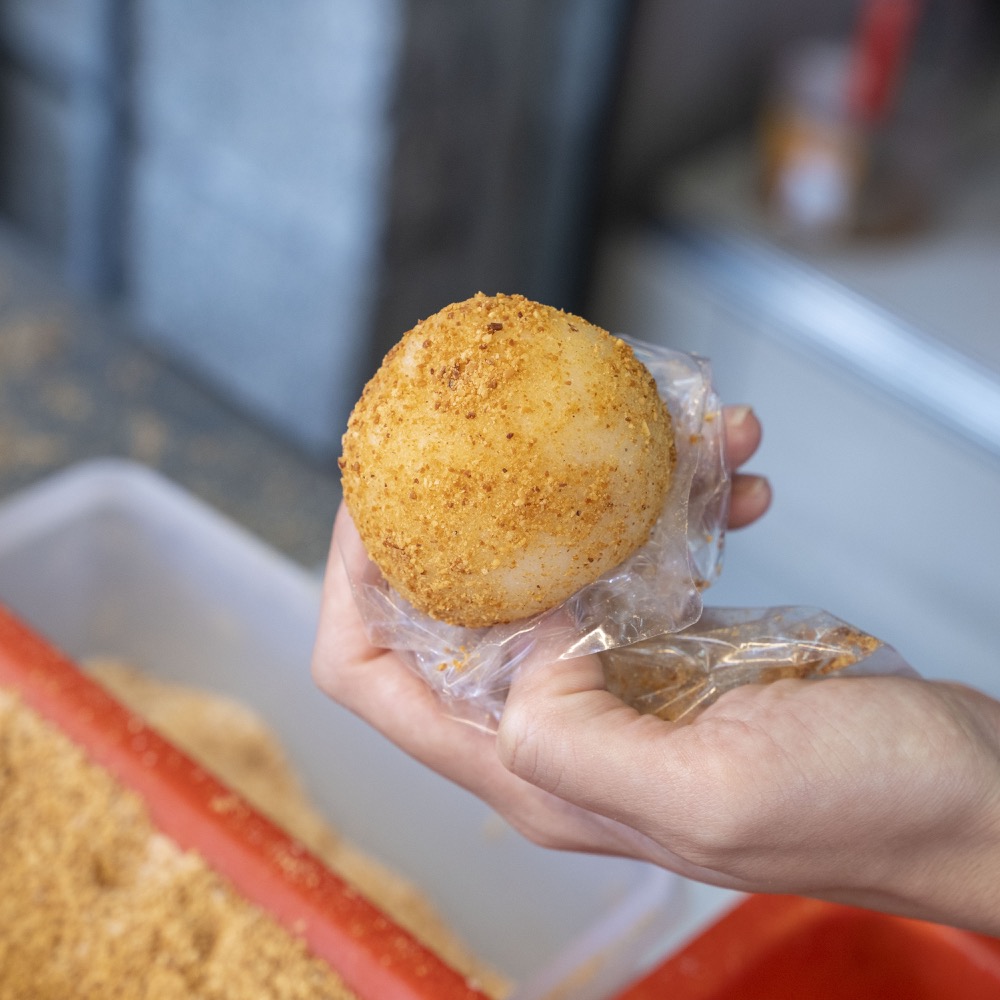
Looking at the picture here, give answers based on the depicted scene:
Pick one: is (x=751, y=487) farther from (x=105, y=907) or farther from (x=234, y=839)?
(x=105, y=907)

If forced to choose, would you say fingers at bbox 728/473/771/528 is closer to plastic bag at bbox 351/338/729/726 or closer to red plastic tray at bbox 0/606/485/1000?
plastic bag at bbox 351/338/729/726

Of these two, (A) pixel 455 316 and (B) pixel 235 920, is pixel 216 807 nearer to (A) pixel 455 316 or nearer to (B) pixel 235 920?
(B) pixel 235 920

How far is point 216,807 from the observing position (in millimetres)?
923

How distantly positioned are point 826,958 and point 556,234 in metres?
1.49

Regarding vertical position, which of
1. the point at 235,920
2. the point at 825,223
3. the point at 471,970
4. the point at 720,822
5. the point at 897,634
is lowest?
the point at 897,634

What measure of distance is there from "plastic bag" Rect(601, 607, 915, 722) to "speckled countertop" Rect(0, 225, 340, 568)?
1.20 metres

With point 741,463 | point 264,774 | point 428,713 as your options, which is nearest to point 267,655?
point 264,774

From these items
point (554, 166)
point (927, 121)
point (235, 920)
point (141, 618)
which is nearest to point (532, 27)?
point (554, 166)

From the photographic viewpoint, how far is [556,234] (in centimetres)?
218

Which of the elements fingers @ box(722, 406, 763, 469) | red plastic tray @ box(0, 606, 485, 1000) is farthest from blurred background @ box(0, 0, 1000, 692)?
fingers @ box(722, 406, 763, 469)

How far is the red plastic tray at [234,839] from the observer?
0.83 m

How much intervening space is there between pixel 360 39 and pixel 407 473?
1250mm

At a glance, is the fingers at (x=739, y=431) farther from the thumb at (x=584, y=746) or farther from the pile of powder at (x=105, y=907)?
the pile of powder at (x=105, y=907)

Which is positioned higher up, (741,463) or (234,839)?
(741,463)
